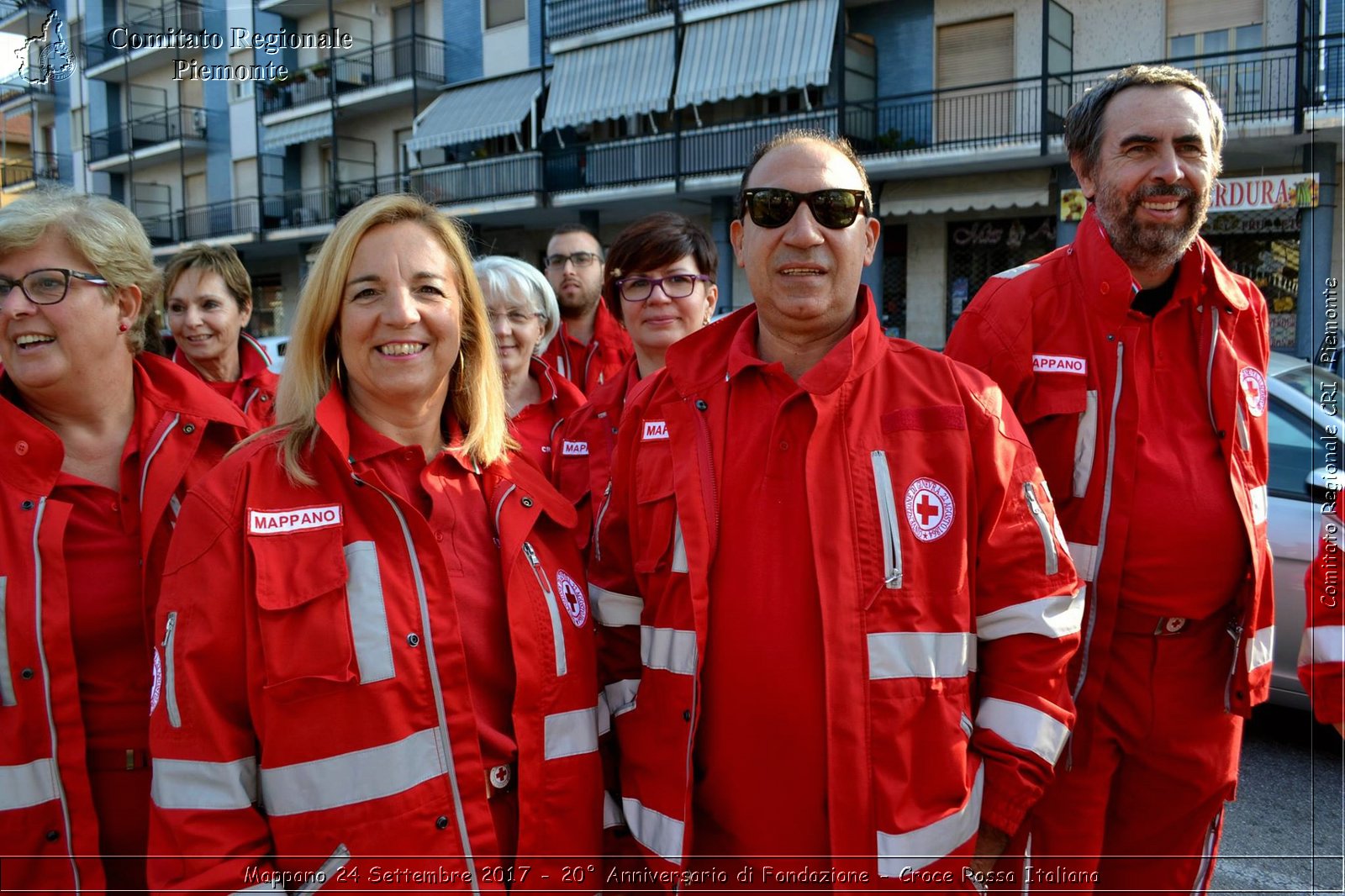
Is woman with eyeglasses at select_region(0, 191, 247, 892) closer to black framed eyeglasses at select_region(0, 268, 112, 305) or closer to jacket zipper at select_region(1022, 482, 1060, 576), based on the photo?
black framed eyeglasses at select_region(0, 268, 112, 305)

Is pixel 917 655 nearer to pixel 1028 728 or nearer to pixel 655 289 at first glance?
pixel 1028 728

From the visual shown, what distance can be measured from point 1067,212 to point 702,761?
1578 cm

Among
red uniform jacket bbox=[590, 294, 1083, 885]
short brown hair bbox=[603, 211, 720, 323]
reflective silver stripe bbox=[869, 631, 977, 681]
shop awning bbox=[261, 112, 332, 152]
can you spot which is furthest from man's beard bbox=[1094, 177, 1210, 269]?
shop awning bbox=[261, 112, 332, 152]

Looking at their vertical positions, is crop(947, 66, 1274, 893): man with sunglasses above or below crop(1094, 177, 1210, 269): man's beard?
below

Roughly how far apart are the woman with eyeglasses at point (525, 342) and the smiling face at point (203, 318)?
5.94 ft

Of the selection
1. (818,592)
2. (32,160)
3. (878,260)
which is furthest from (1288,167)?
(32,160)

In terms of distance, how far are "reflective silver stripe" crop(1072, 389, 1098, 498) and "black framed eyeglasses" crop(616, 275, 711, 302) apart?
1730 millimetres

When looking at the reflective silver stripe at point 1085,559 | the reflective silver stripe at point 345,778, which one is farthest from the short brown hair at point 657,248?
the reflective silver stripe at point 345,778

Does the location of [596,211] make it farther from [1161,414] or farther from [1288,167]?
[1161,414]

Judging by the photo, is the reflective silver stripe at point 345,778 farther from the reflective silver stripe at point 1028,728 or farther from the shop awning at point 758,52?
the shop awning at point 758,52

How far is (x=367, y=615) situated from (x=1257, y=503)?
2.40m

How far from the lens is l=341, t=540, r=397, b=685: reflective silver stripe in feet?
6.68

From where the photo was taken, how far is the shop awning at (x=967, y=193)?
16672mm

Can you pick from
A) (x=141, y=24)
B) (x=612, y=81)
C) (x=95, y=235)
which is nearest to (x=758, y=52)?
(x=612, y=81)
